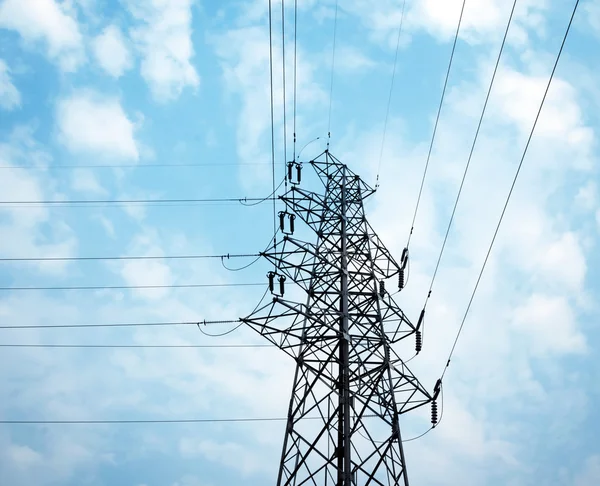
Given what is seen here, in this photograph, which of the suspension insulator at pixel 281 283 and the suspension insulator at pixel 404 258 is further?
the suspension insulator at pixel 404 258

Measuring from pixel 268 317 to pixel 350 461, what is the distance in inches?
148

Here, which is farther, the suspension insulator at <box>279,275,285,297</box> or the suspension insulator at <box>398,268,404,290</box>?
the suspension insulator at <box>398,268,404,290</box>

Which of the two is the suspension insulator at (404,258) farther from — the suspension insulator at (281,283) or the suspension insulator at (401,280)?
the suspension insulator at (281,283)

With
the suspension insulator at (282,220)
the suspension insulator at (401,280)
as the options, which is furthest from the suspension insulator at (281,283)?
the suspension insulator at (401,280)

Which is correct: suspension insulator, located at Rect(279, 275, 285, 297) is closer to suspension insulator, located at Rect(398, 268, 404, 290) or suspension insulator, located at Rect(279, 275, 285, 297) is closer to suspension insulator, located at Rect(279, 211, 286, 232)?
suspension insulator, located at Rect(279, 211, 286, 232)

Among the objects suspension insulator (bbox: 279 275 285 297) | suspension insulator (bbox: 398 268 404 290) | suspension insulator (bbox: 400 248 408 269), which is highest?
suspension insulator (bbox: 400 248 408 269)

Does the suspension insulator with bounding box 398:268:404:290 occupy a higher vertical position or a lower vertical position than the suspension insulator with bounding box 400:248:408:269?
lower

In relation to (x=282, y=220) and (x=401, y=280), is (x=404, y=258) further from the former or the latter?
(x=282, y=220)

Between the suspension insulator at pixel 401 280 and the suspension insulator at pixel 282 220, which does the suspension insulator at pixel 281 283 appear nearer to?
the suspension insulator at pixel 282 220

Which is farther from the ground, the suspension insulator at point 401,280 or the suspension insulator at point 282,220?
the suspension insulator at point 282,220

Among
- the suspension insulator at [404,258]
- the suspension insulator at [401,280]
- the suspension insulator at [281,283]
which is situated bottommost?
the suspension insulator at [281,283]

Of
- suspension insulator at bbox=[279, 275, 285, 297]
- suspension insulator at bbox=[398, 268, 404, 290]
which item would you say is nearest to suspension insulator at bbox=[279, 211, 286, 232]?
suspension insulator at bbox=[279, 275, 285, 297]

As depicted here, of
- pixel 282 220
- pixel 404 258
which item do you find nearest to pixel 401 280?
pixel 404 258

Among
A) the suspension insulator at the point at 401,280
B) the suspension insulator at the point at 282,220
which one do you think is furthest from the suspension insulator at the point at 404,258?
the suspension insulator at the point at 282,220
